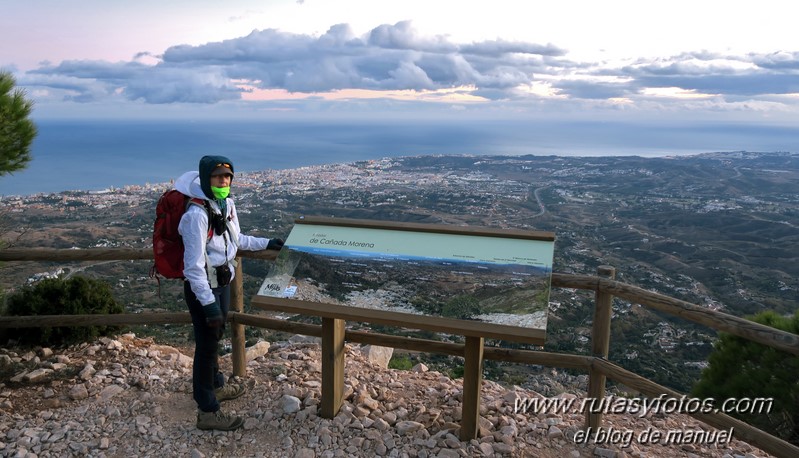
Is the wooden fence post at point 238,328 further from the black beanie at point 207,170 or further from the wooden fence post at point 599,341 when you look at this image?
the wooden fence post at point 599,341

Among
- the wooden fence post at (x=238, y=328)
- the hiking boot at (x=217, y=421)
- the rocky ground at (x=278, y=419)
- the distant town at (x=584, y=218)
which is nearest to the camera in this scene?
the rocky ground at (x=278, y=419)

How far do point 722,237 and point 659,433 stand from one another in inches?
1332

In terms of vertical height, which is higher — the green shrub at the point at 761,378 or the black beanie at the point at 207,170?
the black beanie at the point at 207,170

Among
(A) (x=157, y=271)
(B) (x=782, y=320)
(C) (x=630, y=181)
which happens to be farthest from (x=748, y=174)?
(A) (x=157, y=271)

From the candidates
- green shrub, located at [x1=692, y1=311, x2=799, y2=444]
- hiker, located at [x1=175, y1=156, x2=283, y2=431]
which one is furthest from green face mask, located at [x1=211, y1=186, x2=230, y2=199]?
green shrub, located at [x1=692, y1=311, x2=799, y2=444]

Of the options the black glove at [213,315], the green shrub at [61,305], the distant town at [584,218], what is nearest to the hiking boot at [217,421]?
the black glove at [213,315]

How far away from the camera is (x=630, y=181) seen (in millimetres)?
52062

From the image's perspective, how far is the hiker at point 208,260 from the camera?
107 inches

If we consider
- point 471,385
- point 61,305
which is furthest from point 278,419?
point 61,305

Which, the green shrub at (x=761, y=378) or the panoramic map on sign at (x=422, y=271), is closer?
the panoramic map on sign at (x=422, y=271)

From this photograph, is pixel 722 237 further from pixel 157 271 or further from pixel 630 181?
pixel 157 271

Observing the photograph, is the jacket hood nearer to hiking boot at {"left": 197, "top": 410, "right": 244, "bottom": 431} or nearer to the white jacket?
the white jacket

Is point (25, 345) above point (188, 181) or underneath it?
underneath

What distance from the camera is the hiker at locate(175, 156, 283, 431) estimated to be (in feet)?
8.95
